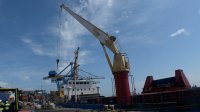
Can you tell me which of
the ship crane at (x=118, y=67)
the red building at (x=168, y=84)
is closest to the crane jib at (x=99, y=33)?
the ship crane at (x=118, y=67)

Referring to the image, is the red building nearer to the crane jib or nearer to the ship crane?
the ship crane

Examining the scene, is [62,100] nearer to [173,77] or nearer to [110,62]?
[110,62]

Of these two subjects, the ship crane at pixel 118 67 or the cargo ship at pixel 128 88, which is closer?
the cargo ship at pixel 128 88

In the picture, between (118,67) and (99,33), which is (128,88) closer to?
(118,67)

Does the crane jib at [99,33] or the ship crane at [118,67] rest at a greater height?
the crane jib at [99,33]

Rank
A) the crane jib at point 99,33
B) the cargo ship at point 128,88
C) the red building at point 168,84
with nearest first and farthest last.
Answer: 1. the cargo ship at point 128,88
2. the red building at point 168,84
3. the crane jib at point 99,33

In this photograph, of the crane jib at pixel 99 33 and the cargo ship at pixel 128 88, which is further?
the crane jib at pixel 99 33

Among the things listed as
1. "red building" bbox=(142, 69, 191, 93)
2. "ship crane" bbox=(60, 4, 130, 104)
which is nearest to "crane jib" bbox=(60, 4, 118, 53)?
"ship crane" bbox=(60, 4, 130, 104)

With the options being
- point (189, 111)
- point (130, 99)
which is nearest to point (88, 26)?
point (130, 99)

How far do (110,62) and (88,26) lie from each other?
787 centimetres

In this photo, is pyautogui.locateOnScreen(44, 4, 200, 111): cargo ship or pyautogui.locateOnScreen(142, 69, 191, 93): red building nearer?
pyautogui.locateOnScreen(44, 4, 200, 111): cargo ship

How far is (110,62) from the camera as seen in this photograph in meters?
51.3

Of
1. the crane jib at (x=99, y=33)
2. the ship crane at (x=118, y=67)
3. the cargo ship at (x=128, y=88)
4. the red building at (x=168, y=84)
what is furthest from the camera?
the crane jib at (x=99, y=33)

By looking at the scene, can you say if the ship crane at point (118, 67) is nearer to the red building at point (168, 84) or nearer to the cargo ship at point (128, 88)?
the cargo ship at point (128, 88)
